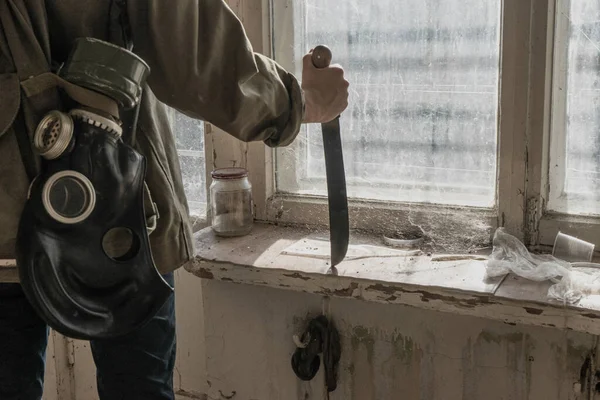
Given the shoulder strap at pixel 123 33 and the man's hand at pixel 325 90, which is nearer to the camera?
the shoulder strap at pixel 123 33

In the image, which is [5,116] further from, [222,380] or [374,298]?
[222,380]

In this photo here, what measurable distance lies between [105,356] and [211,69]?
1.53 ft

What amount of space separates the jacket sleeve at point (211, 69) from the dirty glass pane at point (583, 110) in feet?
1.57

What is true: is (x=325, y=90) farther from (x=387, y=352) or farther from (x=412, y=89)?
(x=387, y=352)

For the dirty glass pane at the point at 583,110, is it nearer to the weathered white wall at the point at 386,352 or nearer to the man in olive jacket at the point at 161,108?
the weathered white wall at the point at 386,352

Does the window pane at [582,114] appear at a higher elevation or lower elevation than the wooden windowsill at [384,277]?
higher

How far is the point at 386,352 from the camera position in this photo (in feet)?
3.99

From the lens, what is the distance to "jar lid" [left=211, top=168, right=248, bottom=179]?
1330 millimetres

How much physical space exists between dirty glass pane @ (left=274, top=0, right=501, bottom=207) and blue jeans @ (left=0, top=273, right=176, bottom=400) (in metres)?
0.47

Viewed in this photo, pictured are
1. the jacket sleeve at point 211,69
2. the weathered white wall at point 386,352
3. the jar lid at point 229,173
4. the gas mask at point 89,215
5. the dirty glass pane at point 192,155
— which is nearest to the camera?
the gas mask at point 89,215

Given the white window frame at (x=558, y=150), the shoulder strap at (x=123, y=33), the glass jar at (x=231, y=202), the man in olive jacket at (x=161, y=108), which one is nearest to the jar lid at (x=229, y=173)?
the glass jar at (x=231, y=202)

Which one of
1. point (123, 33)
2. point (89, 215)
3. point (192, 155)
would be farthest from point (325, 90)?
point (192, 155)

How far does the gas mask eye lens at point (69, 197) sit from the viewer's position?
Result: 29.3 inches

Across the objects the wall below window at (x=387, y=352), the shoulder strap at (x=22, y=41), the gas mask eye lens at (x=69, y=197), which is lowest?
the wall below window at (x=387, y=352)
